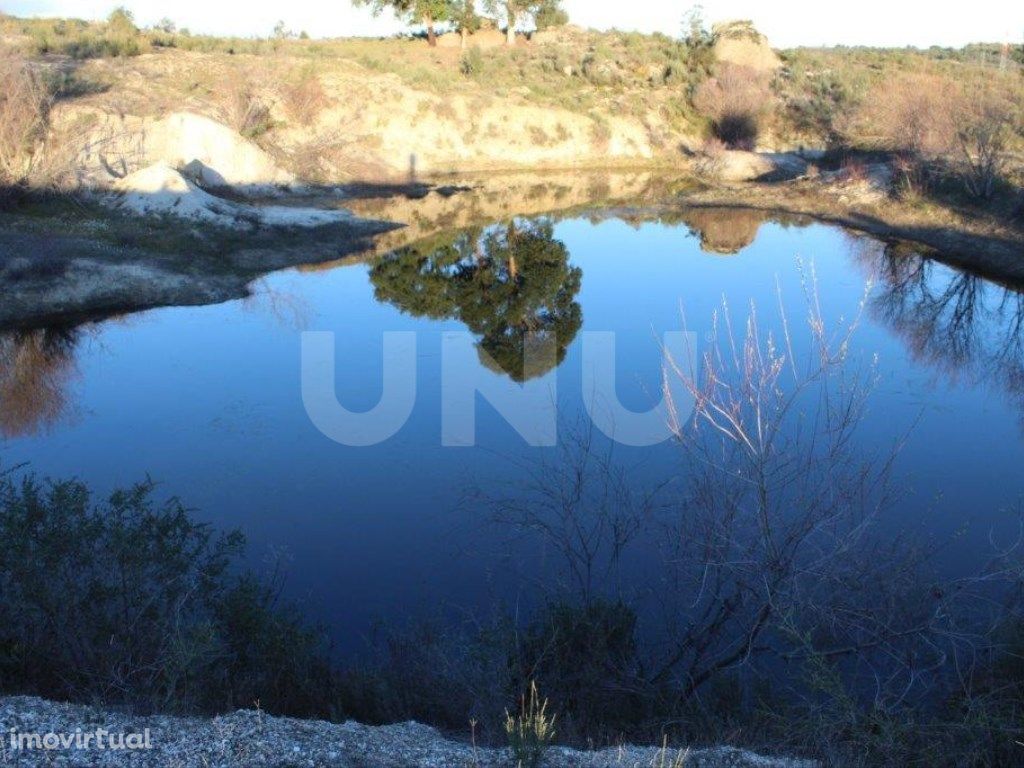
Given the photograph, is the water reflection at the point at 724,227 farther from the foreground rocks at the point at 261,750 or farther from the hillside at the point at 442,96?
the foreground rocks at the point at 261,750

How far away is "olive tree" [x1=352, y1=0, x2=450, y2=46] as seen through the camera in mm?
48844

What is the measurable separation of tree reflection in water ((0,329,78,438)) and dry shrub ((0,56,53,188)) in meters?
7.07

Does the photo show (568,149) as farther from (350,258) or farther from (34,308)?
(34,308)

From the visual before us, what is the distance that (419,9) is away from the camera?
48969 millimetres

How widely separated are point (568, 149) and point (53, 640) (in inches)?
1436

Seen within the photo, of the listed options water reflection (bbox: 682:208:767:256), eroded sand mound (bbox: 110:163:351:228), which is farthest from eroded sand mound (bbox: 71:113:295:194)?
water reflection (bbox: 682:208:767:256)

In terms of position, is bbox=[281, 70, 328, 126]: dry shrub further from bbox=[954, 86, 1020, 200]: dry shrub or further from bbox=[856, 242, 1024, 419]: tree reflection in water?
bbox=[954, 86, 1020, 200]: dry shrub

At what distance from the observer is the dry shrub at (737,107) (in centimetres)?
4072

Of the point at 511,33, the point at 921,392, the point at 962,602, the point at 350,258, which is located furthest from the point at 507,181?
the point at 962,602

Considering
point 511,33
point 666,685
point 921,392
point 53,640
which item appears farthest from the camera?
point 511,33

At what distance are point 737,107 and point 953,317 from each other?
26.1m

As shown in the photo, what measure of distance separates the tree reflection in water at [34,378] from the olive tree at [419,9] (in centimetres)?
3783

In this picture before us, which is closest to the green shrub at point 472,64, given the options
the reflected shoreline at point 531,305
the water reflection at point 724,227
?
the water reflection at point 724,227

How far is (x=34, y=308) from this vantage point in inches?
667
